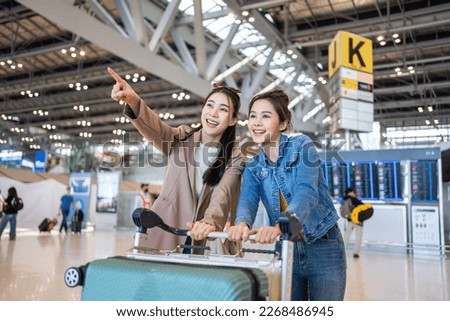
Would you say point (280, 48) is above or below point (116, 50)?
above

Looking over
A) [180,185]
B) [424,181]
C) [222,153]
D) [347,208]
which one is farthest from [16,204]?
[222,153]

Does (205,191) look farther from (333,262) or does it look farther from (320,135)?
(320,135)

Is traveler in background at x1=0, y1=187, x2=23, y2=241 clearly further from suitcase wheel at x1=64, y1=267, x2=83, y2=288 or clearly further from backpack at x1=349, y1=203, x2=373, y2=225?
suitcase wheel at x1=64, y1=267, x2=83, y2=288

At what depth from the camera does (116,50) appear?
9859 mm

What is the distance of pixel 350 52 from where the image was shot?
11266 millimetres

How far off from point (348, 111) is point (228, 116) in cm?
976

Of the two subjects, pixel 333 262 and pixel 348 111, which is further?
pixel 348 111

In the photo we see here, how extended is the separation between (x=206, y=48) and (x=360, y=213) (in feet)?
28.7

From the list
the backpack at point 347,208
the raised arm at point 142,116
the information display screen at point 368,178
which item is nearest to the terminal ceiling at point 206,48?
the information display screen at point 368,178

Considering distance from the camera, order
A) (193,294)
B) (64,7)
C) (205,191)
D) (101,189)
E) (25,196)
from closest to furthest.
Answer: (193,294) < (205,191) < (64,7) < (25,196) < (101,189)

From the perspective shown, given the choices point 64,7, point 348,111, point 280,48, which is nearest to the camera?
point 64,7

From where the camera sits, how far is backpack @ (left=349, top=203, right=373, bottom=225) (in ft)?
33.3

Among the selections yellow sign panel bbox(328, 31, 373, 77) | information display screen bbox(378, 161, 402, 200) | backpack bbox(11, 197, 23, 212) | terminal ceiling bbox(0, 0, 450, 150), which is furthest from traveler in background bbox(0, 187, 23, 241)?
information display screen bbox(378, 161, 402, 200)
